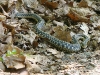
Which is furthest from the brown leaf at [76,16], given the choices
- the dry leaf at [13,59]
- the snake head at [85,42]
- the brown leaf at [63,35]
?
the dry leaf at [13,59]

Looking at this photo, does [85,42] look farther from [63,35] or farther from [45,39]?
[45,39]

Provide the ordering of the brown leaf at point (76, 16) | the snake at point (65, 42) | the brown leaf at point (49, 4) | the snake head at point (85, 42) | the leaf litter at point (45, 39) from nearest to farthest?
the leaf litter at point (45, 39), the snake at point (65, 42), the snake head at point (85, 42), the brown leaf at point (76, 16), the brown leaf at point (49, 4)

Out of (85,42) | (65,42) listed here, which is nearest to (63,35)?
(65,42)

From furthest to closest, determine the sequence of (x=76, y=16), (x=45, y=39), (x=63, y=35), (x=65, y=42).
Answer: (x=76, y=16), (x=45, y=39), (x=63, y=35), (x=65, y=42)

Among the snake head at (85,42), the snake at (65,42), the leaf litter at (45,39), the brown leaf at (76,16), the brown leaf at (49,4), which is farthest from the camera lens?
the brown leaf at (49,4)

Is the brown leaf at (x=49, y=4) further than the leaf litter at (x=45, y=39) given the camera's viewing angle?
Yes

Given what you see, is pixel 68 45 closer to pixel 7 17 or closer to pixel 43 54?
pixel 43 54

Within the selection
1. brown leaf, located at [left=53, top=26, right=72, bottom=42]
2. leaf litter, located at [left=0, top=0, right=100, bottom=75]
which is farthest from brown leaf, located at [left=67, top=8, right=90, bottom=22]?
brown leaf, located at [left=53, top=26, right=72, bottom=42]

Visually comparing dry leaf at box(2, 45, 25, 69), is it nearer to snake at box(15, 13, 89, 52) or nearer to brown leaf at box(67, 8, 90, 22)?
snake at box(15, 13, 89, 52)

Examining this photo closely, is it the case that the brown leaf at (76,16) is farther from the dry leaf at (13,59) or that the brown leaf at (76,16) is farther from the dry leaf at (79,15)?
the dry leaf at (13,59)
